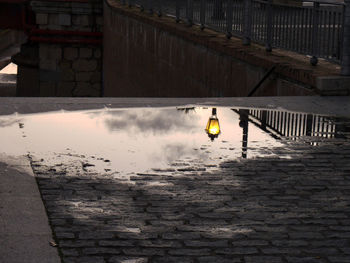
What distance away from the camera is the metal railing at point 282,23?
11000mm

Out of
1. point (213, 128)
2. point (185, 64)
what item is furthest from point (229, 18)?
point (213, 128)

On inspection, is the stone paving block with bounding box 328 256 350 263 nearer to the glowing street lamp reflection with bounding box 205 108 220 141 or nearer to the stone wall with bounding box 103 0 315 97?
the glowing street lamp reflection with bounding box 205 108 220 141

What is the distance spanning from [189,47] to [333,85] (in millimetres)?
5519

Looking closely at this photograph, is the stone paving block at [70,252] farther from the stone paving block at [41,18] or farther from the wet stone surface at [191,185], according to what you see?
the stone paving block at [41,18]

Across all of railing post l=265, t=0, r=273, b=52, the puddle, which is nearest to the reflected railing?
the puddle

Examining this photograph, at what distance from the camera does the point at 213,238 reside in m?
5.14

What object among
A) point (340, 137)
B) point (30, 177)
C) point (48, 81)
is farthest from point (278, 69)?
point (48, 81)

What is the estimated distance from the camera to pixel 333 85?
10.5m

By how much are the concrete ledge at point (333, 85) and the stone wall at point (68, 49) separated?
77.1 feet

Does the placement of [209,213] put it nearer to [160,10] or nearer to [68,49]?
[160,10]

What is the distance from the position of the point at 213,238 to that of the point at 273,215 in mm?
682

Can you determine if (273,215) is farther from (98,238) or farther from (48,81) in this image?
(48,81)

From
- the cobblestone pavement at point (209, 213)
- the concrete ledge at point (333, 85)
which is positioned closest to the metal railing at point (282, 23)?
the concrete ledge at point (333, 85)

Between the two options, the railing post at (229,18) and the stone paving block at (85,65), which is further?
the stone paving block at (85,65)
